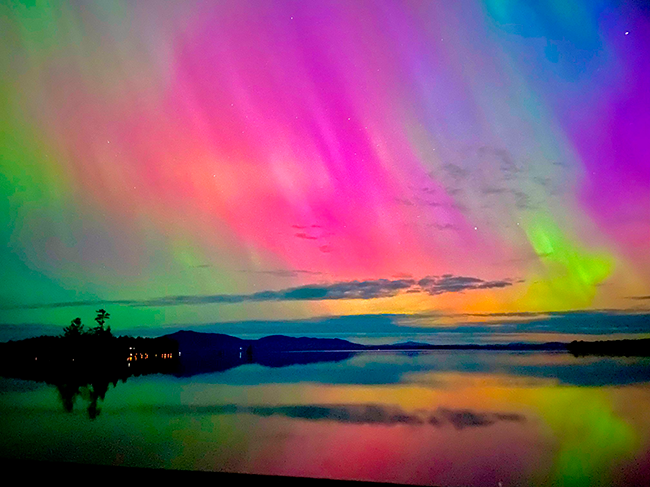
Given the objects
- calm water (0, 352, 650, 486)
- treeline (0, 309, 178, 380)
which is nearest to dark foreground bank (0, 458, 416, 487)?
calm water (0, 352, 650, 486)

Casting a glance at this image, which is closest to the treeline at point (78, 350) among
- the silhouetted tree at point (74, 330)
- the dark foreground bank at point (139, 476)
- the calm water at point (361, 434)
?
the silhouetted tree at point (74, 330)

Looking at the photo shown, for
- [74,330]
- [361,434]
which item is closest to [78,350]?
[74,330]

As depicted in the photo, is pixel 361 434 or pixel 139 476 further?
pixel 361 434

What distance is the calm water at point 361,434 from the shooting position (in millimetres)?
12078

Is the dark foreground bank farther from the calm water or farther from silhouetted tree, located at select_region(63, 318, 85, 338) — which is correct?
silhouetted tree, located at select_region(63, 318, 85, 338)

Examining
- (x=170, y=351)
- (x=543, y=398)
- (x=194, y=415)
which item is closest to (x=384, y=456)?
(x=194, y=415)

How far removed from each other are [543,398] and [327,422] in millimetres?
11961

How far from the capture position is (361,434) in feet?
52.6

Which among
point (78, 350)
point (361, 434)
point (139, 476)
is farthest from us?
point (78, 350)

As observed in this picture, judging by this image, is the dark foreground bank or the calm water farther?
the calm water

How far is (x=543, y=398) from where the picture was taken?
1024 inches

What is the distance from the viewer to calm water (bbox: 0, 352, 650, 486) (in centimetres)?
1208

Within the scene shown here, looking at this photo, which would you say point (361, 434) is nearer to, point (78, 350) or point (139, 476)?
point (139, 476)

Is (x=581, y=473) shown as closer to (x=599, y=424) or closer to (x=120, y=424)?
(x=599, y=424)
